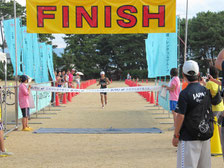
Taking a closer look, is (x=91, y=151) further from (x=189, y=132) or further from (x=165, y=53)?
(x=165, y=53)

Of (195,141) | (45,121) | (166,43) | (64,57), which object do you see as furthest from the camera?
(64,57)

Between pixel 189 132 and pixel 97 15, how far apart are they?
715 cm

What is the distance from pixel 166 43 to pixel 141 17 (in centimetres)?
270

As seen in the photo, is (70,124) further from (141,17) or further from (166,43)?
(166,43)

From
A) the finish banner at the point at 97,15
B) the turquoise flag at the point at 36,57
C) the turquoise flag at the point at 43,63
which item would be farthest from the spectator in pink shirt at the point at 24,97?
the turquoise flag at the point at 43,63

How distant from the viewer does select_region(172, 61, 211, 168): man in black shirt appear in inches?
140

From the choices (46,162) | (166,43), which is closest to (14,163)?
(46,162)

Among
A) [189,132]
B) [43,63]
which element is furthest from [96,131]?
[43,63]

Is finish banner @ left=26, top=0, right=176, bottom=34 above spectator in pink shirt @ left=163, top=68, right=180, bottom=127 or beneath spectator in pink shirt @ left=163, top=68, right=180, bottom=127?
above

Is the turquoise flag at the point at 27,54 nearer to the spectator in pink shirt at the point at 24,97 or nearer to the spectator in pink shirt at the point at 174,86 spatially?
the spectator in pink shirt at the point at 24,97

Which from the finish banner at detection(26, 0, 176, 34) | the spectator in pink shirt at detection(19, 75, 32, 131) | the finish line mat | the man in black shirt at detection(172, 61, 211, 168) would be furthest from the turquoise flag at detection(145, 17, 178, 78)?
the man in black shirt at detection(172, 61, 211, 168)

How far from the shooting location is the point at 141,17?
10.0 metres

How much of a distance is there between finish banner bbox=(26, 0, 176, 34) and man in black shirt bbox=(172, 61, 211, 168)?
6594 millimetres

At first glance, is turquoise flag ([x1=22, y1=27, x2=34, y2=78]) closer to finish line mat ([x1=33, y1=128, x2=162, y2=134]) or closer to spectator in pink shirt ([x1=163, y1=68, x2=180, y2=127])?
finish line mat ([x1=33, y1=128, x2=162, y2=134])
